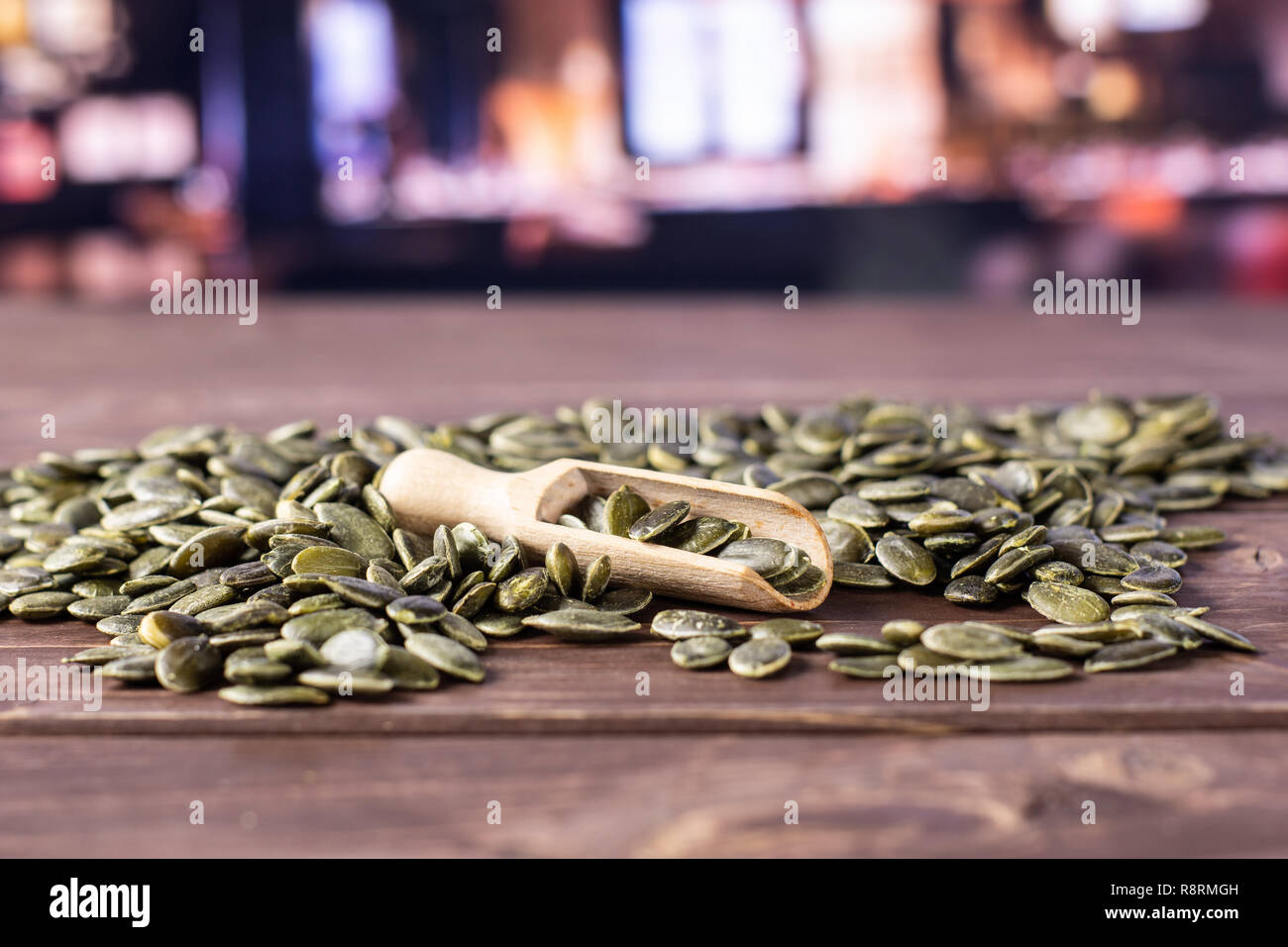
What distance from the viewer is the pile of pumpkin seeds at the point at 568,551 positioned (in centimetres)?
91

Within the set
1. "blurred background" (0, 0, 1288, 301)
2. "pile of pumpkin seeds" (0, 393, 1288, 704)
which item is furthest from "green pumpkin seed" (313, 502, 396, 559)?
"blurred background" (0, 0, 1288, 301)

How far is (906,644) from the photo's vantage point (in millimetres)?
926

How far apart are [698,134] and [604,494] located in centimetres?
431

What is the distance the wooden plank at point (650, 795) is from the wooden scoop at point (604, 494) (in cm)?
23

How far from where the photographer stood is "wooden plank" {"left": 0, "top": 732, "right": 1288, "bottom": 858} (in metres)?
0.71

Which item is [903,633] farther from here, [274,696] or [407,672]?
[274,696]

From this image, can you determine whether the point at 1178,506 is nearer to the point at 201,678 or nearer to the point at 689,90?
the point at 201,678

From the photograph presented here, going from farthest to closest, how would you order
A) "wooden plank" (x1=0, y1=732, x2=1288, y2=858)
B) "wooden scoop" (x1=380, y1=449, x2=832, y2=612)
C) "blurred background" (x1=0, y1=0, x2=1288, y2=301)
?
"blurred background" (x1=0, y1=0, x2=1288, y2=301) < "wooden scoop" (x1=380, y1=449, x2=832, y2=612) < "wooden plank" (x1=0, y1=732, x2=1288, y2=858)

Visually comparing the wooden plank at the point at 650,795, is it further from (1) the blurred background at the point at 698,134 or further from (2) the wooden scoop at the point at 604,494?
(1) the blurred background at the point at 698,134

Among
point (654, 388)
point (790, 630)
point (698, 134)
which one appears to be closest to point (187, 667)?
point (790, 630)

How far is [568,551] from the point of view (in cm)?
104

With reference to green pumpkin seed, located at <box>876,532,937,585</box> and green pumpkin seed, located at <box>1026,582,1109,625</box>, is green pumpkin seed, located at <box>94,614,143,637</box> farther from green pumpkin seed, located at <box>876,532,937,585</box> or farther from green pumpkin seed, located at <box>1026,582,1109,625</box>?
green pumpkin seed, located at <box>1026,582,1109,625</box>

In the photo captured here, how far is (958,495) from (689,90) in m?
4.36

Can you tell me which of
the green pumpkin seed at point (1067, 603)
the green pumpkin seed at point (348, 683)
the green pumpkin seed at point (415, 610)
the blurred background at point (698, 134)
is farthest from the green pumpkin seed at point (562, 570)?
the blurred background at point (698, 134)
